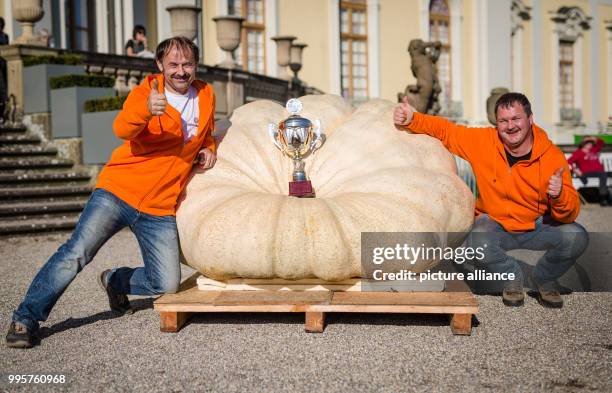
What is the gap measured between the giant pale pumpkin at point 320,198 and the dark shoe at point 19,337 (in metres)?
1.02

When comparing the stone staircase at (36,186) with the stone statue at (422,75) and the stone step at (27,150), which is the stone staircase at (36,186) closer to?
the stone step at (27,150)

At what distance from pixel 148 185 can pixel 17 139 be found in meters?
7.10

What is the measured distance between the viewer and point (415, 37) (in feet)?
80.5

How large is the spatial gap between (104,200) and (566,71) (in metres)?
28.4

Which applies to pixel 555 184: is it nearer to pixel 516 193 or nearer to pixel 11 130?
pixel 516 193

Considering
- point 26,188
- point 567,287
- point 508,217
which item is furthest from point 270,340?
point 26,188

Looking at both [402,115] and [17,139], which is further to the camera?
[17,139]

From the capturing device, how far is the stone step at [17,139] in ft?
35.7

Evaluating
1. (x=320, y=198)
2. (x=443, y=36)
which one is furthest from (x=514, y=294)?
(x=443, y=36)

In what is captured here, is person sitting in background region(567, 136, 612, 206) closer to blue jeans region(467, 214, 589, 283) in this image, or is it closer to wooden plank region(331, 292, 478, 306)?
blue jeans region(467, 214, 589, 283)

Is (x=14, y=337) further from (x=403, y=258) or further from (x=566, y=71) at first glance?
(x=566, y=71)

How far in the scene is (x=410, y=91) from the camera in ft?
59.5

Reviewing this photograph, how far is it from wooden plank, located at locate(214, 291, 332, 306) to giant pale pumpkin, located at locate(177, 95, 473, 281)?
0.12 meters

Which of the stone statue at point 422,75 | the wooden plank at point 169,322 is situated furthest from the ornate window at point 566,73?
the wooden plank at point 169,322
